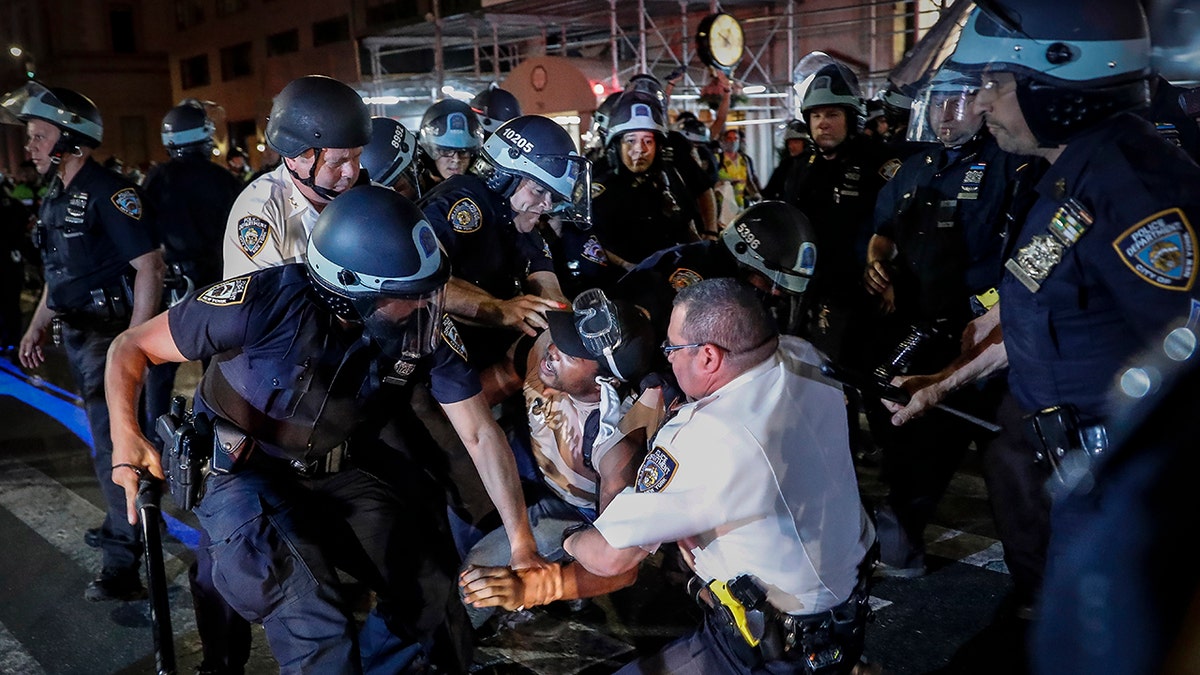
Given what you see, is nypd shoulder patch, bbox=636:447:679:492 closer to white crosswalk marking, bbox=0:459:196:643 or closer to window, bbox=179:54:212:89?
white crosswalk marking, bbox=0:459:196:643

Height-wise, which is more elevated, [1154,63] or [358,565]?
[1154,63]

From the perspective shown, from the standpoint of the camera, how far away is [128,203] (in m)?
4.51

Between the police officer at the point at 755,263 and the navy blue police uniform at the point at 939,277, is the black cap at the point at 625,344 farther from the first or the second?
the navy blue police uniform at the point at 939,277

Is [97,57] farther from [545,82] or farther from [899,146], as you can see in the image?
[899,146]

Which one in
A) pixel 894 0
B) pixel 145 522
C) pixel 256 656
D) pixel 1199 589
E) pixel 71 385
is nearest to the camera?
pixel 1199 589

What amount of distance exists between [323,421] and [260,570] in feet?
1.64

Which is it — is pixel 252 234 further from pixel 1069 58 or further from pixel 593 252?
pixel 1069 58

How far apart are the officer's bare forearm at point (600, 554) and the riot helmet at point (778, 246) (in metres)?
2.04

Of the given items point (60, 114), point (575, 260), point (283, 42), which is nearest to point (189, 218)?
point (60, 114)

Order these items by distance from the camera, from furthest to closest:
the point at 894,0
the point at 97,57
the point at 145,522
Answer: the point at 97,57, the point at 894,0, the point at 145,522

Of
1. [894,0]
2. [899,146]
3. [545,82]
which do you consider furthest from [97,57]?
[899,146]

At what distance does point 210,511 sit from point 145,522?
0.19 meters

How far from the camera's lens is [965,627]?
381 centimetres

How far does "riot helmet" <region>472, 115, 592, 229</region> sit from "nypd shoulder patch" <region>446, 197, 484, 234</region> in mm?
173
